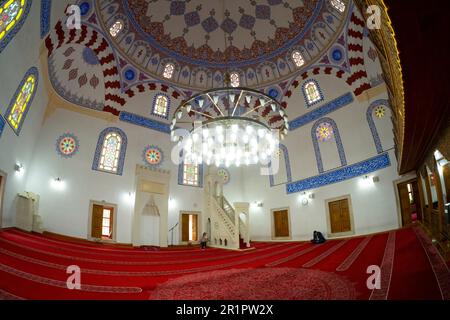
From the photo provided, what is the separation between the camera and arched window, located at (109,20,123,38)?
7.53 meters

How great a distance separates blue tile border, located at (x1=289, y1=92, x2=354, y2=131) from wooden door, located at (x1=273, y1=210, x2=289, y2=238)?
297 centimetres

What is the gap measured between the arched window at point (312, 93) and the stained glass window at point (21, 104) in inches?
302

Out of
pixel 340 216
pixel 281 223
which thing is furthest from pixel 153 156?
pixel 340 216

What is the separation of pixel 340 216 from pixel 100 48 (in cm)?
840

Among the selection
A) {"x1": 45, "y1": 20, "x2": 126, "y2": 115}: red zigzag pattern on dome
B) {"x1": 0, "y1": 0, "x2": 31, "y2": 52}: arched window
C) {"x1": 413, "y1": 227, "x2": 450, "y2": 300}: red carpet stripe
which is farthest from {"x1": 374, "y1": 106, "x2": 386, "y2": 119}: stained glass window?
{"x1": 0, "y1": 0, "x2": 31, "y2": 52}: arched window

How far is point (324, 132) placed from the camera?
8.43 m

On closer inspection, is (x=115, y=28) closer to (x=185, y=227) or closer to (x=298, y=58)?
(x=298, y=58)

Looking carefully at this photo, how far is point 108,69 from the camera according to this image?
796 centimetres

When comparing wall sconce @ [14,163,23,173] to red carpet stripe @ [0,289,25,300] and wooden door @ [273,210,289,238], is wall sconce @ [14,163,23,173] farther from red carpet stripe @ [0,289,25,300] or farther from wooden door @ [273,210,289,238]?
wooden door @ [273,210,289,238]

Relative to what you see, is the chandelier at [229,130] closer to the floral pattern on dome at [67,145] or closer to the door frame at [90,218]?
the door frame at [90,218]
